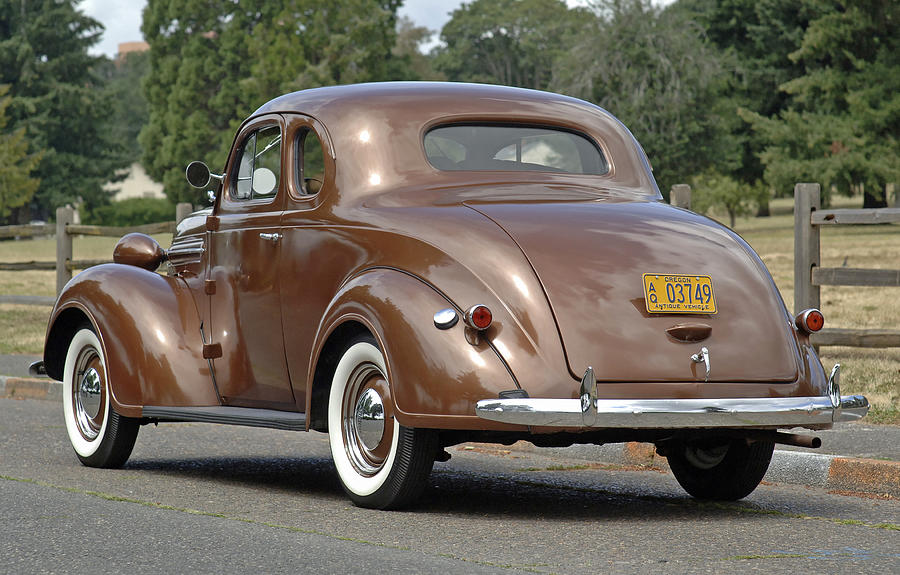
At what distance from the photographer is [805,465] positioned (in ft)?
23.0

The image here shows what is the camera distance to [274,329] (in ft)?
21.7

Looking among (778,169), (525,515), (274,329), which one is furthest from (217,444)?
(778,169)

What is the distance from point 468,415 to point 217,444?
3.72 meters

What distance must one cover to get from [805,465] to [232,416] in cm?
299

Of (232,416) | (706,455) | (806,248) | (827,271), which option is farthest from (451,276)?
(806,248)

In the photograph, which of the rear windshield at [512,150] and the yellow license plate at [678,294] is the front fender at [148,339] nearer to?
the rear windshield at [512,150]

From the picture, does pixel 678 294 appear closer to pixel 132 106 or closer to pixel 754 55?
pixel 754 55

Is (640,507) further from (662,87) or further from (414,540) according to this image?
(662,87)

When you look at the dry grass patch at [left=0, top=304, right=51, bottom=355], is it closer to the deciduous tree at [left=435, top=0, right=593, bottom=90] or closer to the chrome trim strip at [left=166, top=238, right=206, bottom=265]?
the chrome trim strip at [left=166, top=238, right=206, bottom=265]

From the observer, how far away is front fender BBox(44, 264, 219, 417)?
22.9 feet

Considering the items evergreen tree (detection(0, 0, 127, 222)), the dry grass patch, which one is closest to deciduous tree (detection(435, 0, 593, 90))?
evergreen tree (detection(0, 0, 127, 222))

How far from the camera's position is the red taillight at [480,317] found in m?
5.35

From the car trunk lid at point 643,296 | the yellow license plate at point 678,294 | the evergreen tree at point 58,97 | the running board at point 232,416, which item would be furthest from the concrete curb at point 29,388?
the evergreen tree at point 58,97

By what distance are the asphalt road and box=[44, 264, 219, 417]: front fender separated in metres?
0.45
